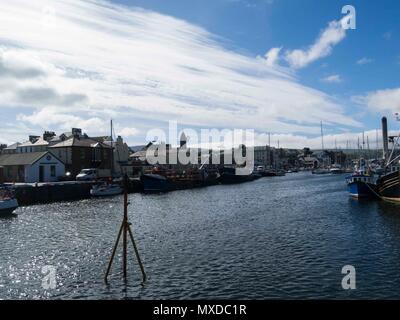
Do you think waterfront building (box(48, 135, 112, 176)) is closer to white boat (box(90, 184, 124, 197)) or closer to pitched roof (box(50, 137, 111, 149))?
pitched roof (box(50, 137, 111, 149))

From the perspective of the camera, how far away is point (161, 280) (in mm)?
21125

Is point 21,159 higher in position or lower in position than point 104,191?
higher

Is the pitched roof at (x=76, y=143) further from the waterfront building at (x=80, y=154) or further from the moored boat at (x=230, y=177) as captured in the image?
the moored boat at (x=230, y=177)

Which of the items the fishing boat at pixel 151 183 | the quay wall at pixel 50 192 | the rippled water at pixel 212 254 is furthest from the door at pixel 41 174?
the rippled water at pixel 212 254

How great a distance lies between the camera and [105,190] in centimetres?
7631

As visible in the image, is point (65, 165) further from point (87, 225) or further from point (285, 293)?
point (285, 293)

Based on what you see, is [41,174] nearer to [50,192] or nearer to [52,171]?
[52,171]

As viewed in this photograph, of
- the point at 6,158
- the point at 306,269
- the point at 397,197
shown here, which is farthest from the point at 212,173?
the point at 306,269

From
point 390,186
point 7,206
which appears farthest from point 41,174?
point 390,186

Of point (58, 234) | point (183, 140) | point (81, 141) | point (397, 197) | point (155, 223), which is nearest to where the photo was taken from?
point (58, 234)

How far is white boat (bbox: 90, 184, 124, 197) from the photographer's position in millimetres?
74812

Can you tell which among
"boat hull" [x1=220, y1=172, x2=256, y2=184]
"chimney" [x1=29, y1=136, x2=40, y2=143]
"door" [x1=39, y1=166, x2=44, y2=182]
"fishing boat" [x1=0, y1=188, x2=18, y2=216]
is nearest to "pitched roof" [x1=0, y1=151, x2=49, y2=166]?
"door" [x1=39, y1=166, x2=44, y2=182]

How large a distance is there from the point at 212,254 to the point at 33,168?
63.7 meters
